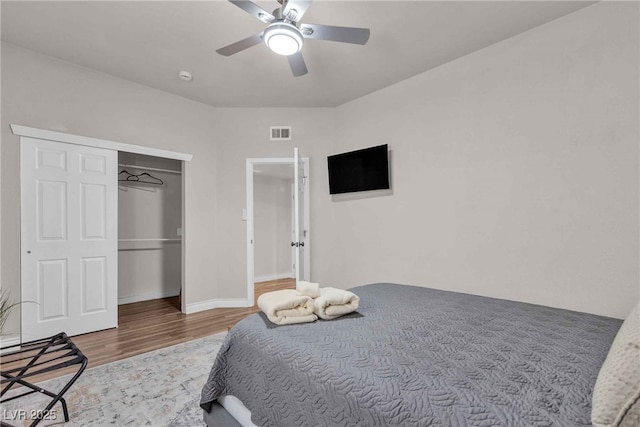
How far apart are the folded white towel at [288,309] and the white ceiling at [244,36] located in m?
2.02

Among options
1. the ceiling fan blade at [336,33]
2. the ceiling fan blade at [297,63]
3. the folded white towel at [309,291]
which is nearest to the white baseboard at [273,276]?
the ceiling fan blade at [297,63]

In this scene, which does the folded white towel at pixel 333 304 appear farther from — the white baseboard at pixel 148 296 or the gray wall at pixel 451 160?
the white baseboard at pixel 148 296

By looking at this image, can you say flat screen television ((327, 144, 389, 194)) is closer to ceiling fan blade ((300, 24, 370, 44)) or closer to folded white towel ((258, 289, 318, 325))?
ceiling fan blade ((300, 24, 370, 44))

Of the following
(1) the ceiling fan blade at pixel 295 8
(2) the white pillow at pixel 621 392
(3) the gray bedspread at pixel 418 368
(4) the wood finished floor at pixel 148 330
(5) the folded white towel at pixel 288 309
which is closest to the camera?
(2) the white pillow at pixel 621 392

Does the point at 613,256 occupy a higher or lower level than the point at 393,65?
lower

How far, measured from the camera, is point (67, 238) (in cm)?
304

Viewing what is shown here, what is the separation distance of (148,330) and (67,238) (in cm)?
123

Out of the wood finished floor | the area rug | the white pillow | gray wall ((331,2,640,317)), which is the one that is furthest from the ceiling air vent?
the white pillow

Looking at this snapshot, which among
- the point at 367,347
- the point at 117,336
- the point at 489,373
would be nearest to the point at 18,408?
the point at 117,336

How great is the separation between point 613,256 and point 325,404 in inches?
91.0

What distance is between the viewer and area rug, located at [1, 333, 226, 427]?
1754 mm

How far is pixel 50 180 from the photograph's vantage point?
2938 millimetres

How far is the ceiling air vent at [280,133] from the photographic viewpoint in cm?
416

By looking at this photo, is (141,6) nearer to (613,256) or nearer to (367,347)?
(367,347)
